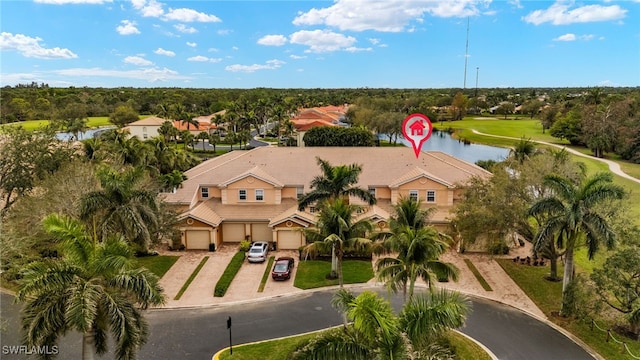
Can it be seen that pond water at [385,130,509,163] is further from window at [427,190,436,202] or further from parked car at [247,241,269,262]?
parked car at [247,241,269,262]

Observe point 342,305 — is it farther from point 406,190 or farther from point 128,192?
point 406,190

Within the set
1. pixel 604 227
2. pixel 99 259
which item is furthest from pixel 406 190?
pixel 99 259

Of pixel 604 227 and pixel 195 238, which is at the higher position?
pixel 604 227

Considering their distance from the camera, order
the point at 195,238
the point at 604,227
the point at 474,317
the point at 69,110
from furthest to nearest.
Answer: the point at 69,110, the point at 195,238, the point at 474,317, the point at 604,227

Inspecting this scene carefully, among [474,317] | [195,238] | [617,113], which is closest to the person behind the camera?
[474,317]

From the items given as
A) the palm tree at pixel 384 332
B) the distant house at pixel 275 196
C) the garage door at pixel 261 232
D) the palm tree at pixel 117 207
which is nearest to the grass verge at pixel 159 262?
the distant house at pixel 275 196

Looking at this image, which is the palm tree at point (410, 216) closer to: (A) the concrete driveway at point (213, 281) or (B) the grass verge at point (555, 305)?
(A) the concrete driveway at point (213, 281)

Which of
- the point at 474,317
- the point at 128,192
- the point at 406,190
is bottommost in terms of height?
the point at 474,317

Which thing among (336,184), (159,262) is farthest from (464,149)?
(159,262)
